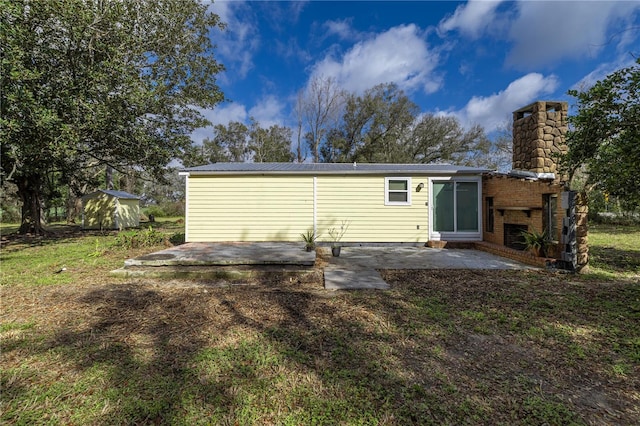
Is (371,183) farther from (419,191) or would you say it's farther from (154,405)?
(154,405)

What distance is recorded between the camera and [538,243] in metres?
5.75

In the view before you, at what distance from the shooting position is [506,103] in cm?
1966

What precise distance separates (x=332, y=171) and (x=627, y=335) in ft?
21.7

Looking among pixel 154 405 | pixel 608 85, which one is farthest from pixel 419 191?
pixel 154 405

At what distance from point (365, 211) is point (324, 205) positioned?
128 centimetres

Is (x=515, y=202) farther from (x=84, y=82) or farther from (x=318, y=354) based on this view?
(x=84, y=82)

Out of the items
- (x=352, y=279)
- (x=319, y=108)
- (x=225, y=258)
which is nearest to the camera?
(x=352, y=279)

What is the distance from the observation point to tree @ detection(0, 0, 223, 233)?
22.4ft

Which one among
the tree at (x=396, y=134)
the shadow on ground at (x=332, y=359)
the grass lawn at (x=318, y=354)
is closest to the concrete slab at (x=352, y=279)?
the grass lawn at (x=318, y=354)

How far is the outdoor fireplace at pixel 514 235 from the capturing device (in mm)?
6758

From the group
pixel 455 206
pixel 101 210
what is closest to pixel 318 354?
pixel 455 206

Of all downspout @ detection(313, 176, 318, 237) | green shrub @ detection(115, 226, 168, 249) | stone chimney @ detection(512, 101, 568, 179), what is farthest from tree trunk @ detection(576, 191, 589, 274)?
green shrub @ detection(115, 226, 168, 249)

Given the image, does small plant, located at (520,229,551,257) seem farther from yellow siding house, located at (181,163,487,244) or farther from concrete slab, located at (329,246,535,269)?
yellow siding house, located at (181,163,487,244)

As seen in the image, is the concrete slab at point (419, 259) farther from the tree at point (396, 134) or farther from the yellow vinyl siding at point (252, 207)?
the tree at point (396, 134)
